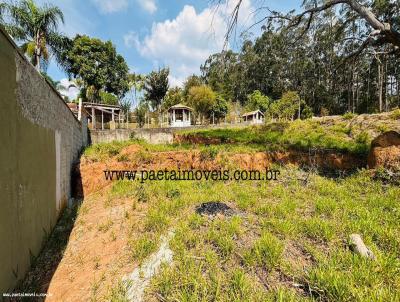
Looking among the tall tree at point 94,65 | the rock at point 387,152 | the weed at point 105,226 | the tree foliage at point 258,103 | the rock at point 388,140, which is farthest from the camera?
the tree foliage at point 258,103

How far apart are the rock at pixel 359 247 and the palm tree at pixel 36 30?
17643 mm

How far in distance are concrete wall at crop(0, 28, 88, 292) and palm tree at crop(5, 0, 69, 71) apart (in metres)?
13.3

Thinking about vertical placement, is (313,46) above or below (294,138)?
above

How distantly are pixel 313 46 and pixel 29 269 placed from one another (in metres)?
38.0

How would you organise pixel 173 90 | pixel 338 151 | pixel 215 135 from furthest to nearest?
pixel 173 90 → pixel 215 135 → pixel 338 151

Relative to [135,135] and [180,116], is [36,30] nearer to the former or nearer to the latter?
[135,135]

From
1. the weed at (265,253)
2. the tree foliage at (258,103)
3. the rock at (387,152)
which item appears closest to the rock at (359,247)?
the weed at (265,253)

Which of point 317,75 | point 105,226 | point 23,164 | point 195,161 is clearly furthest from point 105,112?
point 317,75

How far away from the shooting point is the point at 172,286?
99.1 inches

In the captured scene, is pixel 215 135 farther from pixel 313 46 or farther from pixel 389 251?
pixel 313 46

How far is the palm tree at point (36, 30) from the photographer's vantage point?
1412 cm

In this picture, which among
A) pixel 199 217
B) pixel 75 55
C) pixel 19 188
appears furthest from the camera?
pixel 75 55

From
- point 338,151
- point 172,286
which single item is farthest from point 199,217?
point 338,151

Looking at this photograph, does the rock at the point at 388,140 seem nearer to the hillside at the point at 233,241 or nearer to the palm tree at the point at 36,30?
the hillside at the point at 233,241
